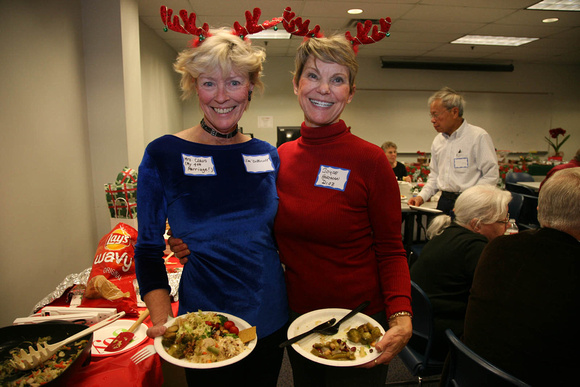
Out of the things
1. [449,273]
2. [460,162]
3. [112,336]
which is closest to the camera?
[112,336]

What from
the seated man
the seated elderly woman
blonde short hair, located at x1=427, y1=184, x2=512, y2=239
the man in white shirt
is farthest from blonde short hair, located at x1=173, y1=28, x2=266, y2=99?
the man in white shirt

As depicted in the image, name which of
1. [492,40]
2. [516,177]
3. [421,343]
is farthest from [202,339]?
[492,40]

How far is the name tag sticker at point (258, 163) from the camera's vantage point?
1.09 metres

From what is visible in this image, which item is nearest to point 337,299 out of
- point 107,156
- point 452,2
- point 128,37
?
point 107,156

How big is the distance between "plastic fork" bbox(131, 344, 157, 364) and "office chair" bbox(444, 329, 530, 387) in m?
1.05

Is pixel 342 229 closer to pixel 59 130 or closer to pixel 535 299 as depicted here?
pixel 535 299

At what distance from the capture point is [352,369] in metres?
1.05

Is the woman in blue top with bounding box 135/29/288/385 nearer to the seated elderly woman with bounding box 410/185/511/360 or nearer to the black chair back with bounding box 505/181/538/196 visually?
the seated elderly woman with bounding box 410/185/511/360

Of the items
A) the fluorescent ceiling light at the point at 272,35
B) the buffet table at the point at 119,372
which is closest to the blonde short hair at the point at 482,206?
the buffet table at the point at 119,372

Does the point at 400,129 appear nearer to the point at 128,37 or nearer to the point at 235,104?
the point at 128,37

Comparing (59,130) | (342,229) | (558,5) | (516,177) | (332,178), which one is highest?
(558,5)

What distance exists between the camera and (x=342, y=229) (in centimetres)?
108

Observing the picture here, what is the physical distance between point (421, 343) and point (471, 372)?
609mm

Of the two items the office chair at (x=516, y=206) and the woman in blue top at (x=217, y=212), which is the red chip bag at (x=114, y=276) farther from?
the office chair at (x=516, y=206)
